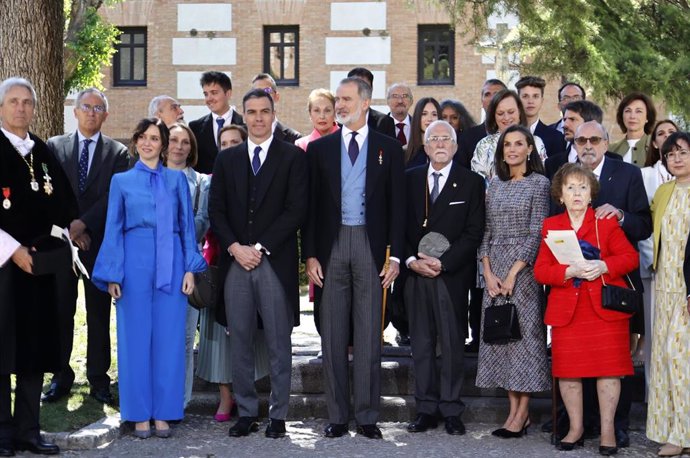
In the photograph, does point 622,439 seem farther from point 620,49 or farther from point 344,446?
point 620,49

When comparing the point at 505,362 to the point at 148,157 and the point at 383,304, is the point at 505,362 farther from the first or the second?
the point at 148,157

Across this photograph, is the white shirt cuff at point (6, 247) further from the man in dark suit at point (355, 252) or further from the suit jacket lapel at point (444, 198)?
the suit jacket lapel at point (444, 198)

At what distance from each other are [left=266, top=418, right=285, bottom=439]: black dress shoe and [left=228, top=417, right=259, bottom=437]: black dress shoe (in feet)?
0.46

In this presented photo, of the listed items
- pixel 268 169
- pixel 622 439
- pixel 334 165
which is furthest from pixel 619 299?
pixel 268 169

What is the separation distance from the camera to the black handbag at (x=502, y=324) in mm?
8125

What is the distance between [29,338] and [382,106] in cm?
1762

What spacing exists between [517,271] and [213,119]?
326cm

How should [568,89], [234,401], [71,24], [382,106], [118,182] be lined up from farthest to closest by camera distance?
[382,106]
[71,24]
[568,89]
[234,401]
[118,182]

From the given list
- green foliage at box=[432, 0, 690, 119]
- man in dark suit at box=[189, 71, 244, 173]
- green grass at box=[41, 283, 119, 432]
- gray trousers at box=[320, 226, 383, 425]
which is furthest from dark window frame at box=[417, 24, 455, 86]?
gray trousers at box=[320, 226, 383, 425]

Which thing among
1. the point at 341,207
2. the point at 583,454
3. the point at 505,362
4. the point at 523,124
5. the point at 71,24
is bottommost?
the point at 583,454

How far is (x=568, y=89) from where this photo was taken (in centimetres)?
1052

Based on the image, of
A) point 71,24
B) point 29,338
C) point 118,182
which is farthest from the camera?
point 71,24

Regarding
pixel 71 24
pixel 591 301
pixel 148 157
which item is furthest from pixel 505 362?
pixel 71 24

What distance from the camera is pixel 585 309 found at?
7840mm
